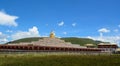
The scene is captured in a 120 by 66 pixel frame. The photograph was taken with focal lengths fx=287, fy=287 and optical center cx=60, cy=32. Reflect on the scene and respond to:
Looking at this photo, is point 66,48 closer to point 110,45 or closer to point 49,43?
point 49,43

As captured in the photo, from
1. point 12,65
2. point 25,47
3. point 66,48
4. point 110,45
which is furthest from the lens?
point 110,45

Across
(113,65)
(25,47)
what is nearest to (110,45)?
Result: (25,47)

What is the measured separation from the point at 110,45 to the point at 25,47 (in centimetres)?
8848

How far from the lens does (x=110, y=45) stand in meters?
183

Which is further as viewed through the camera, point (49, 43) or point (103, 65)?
point (49, 43)

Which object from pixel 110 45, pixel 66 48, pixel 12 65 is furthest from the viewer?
pixel 110 45

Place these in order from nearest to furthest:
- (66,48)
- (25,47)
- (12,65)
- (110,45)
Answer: (12,65), (25,47), (66,48), (110,45)

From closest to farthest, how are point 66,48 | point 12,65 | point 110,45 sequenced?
point 12,65
point 66,48
point 110,45

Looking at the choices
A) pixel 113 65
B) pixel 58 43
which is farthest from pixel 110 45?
pixel 113 65

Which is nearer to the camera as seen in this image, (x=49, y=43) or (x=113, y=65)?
(x=113, y=65)

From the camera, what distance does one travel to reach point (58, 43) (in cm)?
12700

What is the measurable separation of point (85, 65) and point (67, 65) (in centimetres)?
309

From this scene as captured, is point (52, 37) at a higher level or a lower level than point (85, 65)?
higher

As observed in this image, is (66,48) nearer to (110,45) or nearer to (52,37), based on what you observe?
(52,37)
